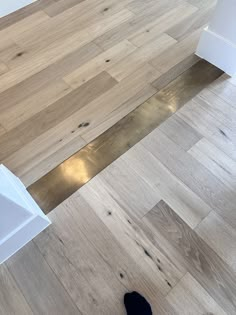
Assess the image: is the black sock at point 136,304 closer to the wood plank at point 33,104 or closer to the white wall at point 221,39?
the wood plank at point 33,104

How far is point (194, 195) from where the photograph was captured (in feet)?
3.76

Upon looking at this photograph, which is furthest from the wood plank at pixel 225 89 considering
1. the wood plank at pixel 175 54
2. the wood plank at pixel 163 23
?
the wood plank at pixel 163 23

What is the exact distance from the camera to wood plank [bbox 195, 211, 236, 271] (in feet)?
3.35

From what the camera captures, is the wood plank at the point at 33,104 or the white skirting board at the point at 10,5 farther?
the white skirting board at the point at 10,5

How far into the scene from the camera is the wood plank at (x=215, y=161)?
1191mm

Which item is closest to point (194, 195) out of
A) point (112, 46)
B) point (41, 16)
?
point (112, 46)

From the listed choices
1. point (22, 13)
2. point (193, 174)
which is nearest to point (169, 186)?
point (193, 174)

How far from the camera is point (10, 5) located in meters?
1.78

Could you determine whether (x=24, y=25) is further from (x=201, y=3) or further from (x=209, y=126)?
(x=209, y=126)

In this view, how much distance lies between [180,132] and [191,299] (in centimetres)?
75

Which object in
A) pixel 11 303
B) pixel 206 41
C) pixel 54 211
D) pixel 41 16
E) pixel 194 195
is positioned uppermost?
pixel 206 41

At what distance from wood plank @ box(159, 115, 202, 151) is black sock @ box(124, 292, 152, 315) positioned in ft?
2.28

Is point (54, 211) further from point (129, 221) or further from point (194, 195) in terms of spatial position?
point (194, 195)

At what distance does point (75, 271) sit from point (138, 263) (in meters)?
0.25
